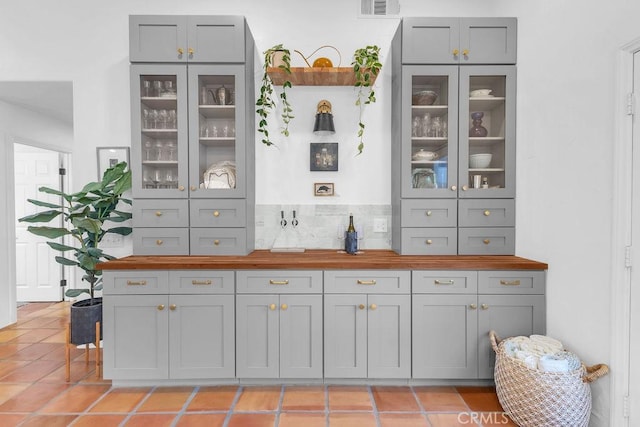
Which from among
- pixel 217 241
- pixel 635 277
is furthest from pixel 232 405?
pixel 635 277

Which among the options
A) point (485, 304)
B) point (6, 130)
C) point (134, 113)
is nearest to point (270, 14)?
point (134, 113)

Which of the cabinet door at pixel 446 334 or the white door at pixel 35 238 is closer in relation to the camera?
the cabinet door at pixel 446 334

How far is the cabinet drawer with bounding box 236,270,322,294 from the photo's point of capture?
2344 mm

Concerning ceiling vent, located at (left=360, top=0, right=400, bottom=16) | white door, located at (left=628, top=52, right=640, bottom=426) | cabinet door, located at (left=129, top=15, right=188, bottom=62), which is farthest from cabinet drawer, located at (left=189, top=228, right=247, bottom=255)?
white door, located at (left=628, top=52, right=640, bottom=426)

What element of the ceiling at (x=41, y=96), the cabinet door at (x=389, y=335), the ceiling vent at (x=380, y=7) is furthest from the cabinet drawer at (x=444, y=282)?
the ceiling at (x=41, y=96)

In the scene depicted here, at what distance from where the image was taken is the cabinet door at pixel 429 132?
261cm

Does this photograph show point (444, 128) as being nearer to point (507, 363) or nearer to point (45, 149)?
point (507, 363)

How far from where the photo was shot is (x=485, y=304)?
7.63 feet

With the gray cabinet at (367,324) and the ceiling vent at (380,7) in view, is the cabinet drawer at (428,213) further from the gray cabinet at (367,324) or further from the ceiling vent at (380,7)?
the ceiling vent at (380,7)

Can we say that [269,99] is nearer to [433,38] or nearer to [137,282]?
[433,38]

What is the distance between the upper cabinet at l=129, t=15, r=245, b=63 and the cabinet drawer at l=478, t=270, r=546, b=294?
2.41 metres

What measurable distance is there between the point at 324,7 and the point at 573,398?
3337 mm

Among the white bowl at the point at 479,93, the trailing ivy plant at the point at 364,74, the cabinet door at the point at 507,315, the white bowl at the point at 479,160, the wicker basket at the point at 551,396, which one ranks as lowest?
the wicker basket at the point at 551,396

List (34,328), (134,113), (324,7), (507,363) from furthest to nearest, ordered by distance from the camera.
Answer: (34,328) → (324,7) → (134,113) → (507,363)
